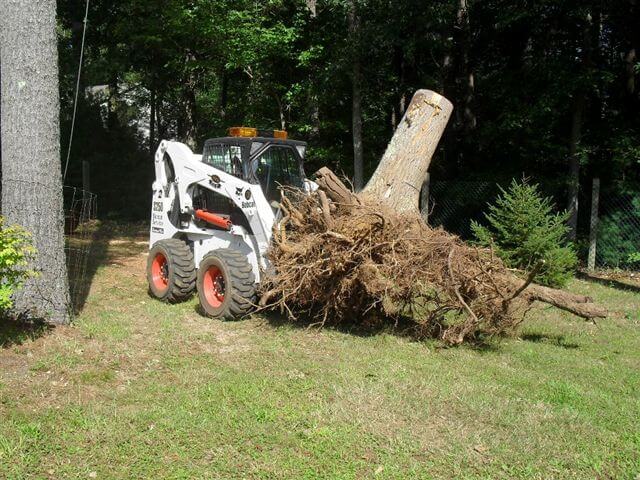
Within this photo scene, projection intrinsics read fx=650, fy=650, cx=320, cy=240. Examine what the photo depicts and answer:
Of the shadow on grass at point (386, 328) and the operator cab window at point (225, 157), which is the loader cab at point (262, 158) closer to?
the operator cab window at point (225, 157)

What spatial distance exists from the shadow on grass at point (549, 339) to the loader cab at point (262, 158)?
341cm

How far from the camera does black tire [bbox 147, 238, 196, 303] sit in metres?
8.73

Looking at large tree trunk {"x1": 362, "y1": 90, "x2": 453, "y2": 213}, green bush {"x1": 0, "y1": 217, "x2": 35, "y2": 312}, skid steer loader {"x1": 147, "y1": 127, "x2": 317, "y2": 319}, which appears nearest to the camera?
green bush {"x1": 0, "y1": 217, "x2": 35, "y2": 312}

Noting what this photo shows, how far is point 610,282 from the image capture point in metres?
11.8

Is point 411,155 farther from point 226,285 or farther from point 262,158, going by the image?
point 226,285

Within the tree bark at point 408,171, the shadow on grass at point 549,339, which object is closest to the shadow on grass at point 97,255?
the tree bark at point 408,171

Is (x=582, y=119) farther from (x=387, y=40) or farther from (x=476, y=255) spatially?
(x=476, y=255)

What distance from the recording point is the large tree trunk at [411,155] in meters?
8.01

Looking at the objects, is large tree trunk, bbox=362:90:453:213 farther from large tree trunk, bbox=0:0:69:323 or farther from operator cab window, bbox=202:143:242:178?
large tree trunk, bbox=0:0:69:323

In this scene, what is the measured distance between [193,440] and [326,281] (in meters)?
2.86

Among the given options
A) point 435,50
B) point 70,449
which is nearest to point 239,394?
point 70,449

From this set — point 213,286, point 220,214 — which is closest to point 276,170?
point 220,214

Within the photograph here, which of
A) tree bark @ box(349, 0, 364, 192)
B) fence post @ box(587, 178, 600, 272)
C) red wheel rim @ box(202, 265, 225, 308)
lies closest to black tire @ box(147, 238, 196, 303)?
red wheel rim @ box(202, 265, 225, 308)

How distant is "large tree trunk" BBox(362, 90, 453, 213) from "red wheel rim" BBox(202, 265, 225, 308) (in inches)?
82.7
